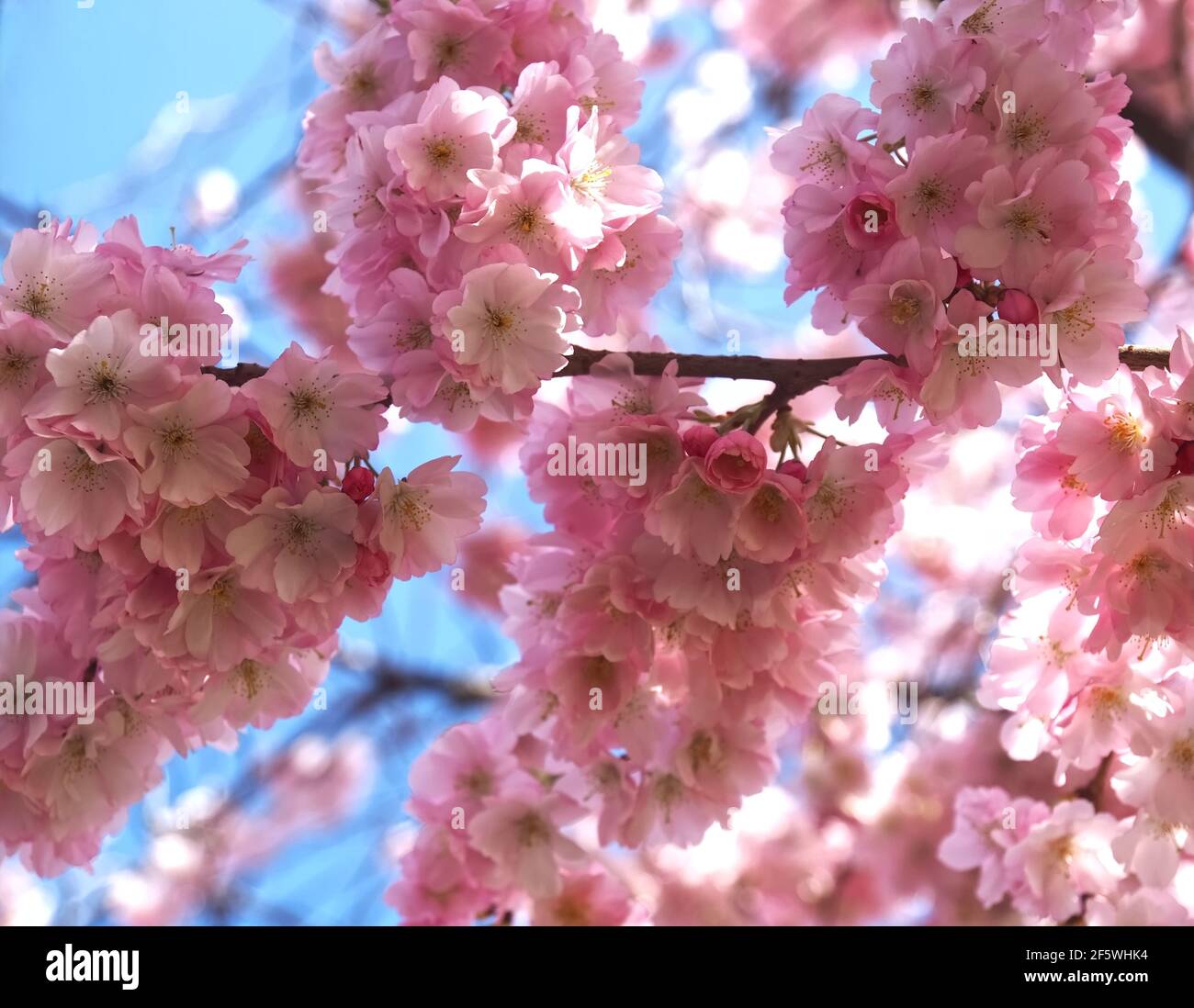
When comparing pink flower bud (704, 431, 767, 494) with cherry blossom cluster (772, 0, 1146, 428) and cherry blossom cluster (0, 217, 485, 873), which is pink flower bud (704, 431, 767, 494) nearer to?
cherry blossom cluster (772, 0, 1146, 428)

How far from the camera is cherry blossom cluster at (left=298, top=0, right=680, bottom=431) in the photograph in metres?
1.33

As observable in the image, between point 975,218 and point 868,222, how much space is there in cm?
11

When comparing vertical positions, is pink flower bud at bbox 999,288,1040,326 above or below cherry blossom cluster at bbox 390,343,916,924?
above

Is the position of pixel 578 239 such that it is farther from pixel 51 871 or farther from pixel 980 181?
pixel 51 871

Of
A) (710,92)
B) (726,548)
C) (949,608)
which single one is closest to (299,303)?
(710,92)

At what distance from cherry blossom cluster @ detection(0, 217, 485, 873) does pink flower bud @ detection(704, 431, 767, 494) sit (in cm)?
30

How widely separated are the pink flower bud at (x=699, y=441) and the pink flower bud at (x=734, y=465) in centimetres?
2

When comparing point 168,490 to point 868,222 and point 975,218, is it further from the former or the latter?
point 975,218

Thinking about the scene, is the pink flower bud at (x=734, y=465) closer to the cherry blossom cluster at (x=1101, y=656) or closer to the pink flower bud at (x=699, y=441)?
the pink flower bud at (x=699, y=441)

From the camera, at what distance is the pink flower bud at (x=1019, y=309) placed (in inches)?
50.3

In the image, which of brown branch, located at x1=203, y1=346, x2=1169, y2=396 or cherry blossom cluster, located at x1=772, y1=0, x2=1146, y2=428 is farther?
brown branch, located at x1=203, y1=346, x2=1169, y2=396

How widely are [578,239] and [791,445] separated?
0.38 meters

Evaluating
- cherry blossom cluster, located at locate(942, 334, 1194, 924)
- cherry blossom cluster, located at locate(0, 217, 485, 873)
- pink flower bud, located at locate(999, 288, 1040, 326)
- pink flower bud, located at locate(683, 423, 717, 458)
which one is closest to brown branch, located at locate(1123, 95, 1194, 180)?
cherry blossom cluster, located at locate(942, 334, 1194, 924)

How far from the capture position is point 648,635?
1.50 metres
